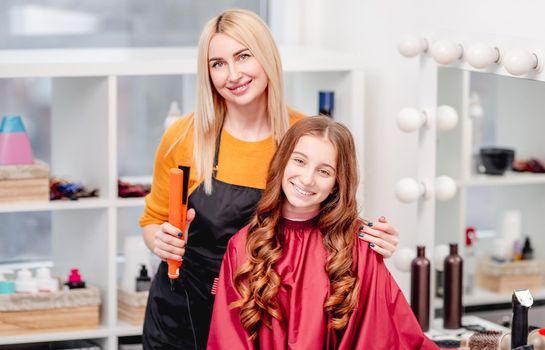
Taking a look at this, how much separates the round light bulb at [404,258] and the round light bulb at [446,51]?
57 cm

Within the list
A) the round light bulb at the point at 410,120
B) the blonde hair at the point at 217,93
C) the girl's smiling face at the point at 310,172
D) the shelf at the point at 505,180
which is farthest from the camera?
the round light bulb at the point at 410,120

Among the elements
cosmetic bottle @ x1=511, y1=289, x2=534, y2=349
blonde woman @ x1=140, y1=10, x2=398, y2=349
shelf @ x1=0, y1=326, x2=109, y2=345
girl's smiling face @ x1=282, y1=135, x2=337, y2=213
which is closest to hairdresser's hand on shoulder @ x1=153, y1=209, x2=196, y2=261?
blonde woman @ x1=140, y1=10, x2=398, y2=349

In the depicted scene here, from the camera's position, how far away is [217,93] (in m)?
2.60

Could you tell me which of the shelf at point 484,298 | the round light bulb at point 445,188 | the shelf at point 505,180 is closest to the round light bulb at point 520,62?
the shelf at point 505,180

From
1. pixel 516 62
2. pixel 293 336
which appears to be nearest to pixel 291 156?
pixel 293 336

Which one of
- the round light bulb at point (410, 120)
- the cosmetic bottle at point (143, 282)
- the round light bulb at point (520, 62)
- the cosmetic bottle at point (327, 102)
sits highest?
the round light bulb at point (520, 62)

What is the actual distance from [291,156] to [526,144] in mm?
831

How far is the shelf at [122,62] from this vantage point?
10.5ft

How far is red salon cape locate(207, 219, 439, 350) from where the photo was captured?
2387mm

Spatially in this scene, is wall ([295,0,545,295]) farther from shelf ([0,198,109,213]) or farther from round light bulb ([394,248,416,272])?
shelf ([0,198,109,213])

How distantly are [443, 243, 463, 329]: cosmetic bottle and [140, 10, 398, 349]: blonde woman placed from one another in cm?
68

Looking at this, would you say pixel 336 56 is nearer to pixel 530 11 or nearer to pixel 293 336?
pixel 530 11

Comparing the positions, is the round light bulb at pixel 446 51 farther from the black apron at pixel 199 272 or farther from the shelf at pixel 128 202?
the shelf at pixel 128 202

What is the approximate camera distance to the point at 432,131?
3.14 metres
